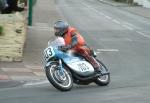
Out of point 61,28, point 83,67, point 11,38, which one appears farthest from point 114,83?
point 11,38

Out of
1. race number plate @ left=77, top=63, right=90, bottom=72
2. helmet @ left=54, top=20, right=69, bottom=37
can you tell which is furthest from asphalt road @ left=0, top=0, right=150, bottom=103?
helmet @ left=54, top=20, right=69, bottom=37

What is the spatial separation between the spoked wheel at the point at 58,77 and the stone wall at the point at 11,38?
17.2ft

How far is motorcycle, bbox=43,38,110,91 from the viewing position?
12.1 metres

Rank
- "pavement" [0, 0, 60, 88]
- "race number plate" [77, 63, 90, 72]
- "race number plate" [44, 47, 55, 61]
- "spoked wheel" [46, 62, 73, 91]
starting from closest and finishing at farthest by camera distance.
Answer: "spoked wheel" [46, 62, 73, 91]
"race number plate" [44, 47, 55, 61]
"race number plate" [77, 63, 90, 72]
"pavement" [0, 0, 60, 88]

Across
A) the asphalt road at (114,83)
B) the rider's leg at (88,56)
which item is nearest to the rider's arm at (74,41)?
the rider's leg at (88,56)

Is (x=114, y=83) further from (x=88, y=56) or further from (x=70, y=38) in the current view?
(x=70, y=38)

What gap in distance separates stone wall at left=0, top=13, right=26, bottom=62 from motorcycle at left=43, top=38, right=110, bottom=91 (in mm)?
4783

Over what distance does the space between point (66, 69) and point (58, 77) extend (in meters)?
0.38

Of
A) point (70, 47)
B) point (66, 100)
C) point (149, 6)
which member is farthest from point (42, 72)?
point (149, 6)

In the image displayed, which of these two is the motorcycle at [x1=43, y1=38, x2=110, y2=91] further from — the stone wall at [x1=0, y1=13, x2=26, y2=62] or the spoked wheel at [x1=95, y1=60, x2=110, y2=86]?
the stone wall at [x1=0, y1=13, x2=26, y2=62]

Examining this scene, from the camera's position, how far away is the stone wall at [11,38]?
57.1 feet

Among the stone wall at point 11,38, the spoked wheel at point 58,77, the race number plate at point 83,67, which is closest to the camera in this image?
the spoked wheel at point 58,77

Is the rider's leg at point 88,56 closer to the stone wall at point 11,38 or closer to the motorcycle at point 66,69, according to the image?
the motorcycle at point 66,69

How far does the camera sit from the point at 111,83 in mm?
13734
